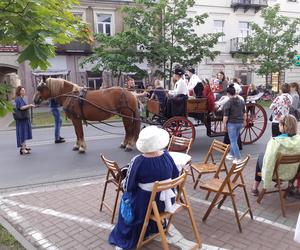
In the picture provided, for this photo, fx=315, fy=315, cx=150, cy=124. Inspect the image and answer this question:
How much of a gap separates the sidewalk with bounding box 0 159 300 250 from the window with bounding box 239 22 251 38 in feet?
83.5

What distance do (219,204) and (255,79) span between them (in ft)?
87.2

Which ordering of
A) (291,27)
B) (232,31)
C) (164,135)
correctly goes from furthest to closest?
1. (232,31)
2. (291,27)
3. (164,135)

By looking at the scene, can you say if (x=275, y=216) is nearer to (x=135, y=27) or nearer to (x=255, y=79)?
(x=135, y=27)

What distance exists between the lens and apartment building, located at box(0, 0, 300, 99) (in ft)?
75.7

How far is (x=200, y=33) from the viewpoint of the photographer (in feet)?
87.1

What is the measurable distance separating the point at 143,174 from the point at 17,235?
2093 millimetres

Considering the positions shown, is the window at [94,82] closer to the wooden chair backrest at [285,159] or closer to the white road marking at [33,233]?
the white road marking at [33,233]

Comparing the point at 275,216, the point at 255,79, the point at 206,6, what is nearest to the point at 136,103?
the point at 275,216

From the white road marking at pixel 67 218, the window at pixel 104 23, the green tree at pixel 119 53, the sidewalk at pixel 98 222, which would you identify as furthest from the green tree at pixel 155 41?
the white road marking at pixel 67 218

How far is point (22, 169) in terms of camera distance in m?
7.58

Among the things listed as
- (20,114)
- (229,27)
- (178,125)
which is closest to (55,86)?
(20,114)

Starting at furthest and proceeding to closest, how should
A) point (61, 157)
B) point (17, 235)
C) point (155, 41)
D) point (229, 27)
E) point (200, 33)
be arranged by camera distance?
point (229, 27)
point (200, 33)
point (155, 41)
point (61, 157)
point (17, 235)

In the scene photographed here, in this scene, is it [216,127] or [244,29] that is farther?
[244,29]

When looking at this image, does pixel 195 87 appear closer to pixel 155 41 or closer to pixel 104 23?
pixel 155 41
